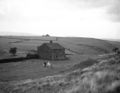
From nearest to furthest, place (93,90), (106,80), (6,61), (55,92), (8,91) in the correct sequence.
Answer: (93,90), (106,80), (55,92), (8,91), (6,61)

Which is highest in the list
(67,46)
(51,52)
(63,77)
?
(63,77)

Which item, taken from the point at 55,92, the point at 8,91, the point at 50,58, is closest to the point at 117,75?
the point at 55,92

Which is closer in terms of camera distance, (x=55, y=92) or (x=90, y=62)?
(x=55, y=92)

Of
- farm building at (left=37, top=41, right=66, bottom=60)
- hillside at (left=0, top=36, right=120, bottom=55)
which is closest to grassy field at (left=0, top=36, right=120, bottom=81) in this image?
hillside at (left=0, top=36, right=120, bottom=55)

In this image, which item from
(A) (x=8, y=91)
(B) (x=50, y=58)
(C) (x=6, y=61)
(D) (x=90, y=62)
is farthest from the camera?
(B) (x=50, y=58)

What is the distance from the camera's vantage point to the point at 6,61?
124ft

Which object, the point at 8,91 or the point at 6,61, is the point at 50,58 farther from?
the point at 8,91

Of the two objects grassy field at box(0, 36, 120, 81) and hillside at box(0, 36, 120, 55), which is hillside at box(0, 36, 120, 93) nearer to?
grassy field at box(0, 36, 120, 81)

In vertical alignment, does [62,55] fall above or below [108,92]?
below

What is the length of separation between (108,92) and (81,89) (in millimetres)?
2215

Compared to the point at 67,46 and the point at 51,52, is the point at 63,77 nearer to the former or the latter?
the point at 51,52

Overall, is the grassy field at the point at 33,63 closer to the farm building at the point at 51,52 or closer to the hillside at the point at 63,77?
the hillside at the point at 63,77

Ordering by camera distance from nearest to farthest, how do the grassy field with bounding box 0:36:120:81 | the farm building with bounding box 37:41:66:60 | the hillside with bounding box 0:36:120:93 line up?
the hillside with bounding box 0:36:120:93
the grassy field with bounding box 0:36:120:81
the farm building with bounding box 37:41:66:60

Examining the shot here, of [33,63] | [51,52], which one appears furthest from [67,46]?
[33,63]
